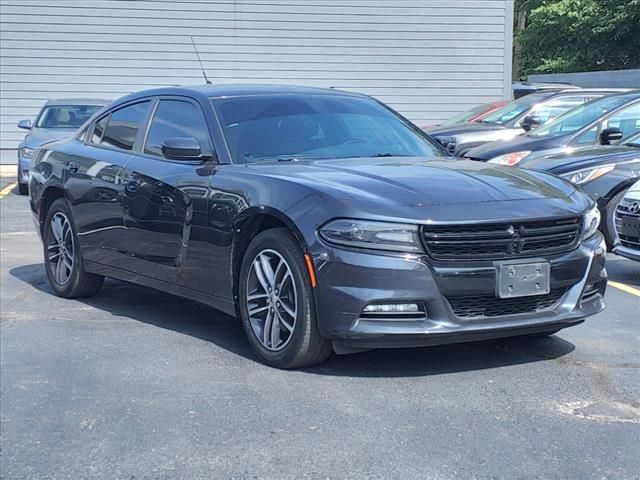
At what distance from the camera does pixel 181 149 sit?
531 centimetres

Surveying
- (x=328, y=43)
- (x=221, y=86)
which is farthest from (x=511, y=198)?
(x=328, y=43)

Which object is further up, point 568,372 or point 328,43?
point 328,43

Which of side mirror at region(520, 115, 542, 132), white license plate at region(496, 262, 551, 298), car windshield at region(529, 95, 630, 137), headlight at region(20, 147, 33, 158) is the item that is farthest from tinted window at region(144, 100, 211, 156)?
headlight at region(20, 147, 33, 158)

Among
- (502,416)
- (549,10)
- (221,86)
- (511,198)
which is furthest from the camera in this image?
(549,10)

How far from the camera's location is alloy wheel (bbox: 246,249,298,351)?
185 inches

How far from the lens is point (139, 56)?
65.6ft

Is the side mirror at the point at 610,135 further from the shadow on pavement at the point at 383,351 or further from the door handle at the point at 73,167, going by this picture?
the door handle at the point at 73,167

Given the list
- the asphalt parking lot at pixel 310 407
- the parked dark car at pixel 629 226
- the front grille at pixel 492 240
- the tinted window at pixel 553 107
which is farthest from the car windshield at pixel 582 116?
the front grille at pixel 492 240

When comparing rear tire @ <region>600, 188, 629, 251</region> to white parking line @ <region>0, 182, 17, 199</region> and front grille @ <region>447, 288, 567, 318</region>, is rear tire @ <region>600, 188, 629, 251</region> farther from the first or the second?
white parking line @ <region>0, 182, 17, 199</region>

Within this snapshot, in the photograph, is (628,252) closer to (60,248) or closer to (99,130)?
(99,130)

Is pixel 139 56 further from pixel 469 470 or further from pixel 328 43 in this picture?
pixel 469 470

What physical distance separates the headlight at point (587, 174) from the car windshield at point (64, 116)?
9276mm

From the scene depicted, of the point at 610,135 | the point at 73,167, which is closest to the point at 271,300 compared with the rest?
the point at 73,167

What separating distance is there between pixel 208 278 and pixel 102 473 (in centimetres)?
185
